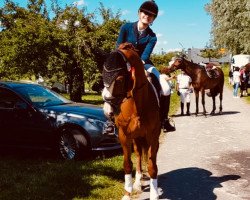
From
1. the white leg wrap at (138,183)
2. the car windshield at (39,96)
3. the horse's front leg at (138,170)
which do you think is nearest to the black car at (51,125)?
the car windshield at (39,96)

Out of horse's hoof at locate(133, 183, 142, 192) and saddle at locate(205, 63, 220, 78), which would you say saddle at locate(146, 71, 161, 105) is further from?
saddle at locate(205, 63, 220, 78)

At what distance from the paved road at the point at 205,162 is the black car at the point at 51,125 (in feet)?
5.44

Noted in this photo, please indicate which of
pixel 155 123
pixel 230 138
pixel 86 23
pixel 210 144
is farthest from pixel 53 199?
pixel 86 23

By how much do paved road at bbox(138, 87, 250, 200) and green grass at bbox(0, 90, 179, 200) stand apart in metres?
0.78

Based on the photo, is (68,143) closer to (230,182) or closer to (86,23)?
(230,182)

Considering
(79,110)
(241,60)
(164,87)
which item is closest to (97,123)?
(79,110)

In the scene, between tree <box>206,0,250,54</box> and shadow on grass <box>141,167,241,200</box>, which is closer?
shadow on grass <box>141,167,241,200</box>

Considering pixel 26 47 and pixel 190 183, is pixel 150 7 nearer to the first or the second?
pixel 190 183

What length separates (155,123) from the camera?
5.93 meters

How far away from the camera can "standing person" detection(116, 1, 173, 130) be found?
6.16 meters

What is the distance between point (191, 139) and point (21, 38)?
543 inches

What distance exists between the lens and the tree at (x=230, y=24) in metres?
36.3

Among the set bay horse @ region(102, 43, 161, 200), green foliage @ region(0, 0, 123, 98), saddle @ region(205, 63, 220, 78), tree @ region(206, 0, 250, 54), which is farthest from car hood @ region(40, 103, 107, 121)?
tree @ region(206, 0, 250, 54)

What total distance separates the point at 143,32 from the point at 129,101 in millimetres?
1328
